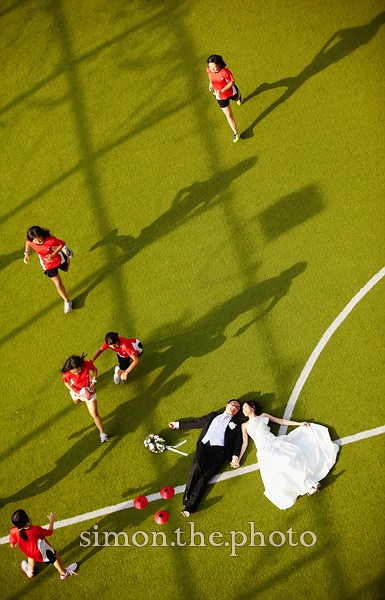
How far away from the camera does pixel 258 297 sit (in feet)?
34.1

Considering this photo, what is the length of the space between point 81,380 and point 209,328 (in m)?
2.15

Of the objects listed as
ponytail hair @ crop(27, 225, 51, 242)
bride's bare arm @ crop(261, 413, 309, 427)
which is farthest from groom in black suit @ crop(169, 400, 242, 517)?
ponytail hair @ crop(27, 225, 51, 242)

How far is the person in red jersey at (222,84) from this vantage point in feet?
34.4

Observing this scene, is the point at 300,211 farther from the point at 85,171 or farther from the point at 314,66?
the point at 85,171

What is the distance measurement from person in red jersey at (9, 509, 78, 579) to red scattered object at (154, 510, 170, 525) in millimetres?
1320

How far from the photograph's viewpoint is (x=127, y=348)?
9.59 m

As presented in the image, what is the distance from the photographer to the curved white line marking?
9.67 m

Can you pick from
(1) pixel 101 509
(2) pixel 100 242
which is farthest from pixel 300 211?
(1) pixel 101 509

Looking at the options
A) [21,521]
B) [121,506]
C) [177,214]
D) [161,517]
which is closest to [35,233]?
[177,214]

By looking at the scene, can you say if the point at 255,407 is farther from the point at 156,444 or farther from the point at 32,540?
the point at 32,540

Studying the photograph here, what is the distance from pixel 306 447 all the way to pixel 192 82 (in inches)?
256

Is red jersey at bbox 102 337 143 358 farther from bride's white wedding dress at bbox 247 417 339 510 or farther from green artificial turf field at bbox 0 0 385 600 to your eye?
bride's white wedding dress at bbox 247 417 339 510

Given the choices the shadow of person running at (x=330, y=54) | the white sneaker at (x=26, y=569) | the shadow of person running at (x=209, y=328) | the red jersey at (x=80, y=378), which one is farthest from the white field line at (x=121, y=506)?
the shadow of person running at (x=330, y=54)

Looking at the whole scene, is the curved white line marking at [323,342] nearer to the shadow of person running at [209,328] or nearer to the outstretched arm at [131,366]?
the shadow of person running at [209,328]
